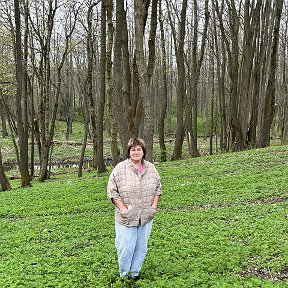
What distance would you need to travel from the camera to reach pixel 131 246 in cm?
639

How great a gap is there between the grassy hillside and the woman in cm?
71

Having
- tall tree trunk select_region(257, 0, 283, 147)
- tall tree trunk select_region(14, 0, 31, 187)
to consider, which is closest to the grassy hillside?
tall tree trunk select_region(14, 0, 31, 187)

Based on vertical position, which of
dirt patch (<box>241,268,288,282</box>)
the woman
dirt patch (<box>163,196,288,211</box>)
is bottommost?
dirt patch (<box>241,268,288,282</box>)

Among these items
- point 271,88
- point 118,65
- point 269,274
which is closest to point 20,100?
point 118,65

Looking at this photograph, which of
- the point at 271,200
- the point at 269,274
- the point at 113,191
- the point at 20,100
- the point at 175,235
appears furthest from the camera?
the point at 20,100

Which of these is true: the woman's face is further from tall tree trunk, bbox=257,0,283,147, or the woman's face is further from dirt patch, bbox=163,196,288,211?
tall tree trunk, bbox=257,0,283,147

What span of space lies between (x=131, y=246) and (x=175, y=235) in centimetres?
281

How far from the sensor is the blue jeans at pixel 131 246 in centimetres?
637

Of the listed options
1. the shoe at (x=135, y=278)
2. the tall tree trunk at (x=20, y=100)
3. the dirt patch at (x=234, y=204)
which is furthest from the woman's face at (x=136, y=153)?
the tall tree trunk at (x=20, y=100)

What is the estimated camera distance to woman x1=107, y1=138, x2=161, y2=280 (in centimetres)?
628

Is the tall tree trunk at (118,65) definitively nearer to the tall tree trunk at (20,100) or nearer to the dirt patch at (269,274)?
the tall tree trunk at (20,100)

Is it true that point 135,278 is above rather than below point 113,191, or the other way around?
below

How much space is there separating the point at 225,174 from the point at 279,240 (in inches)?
301

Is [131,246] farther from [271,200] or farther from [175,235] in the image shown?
[271,200]
